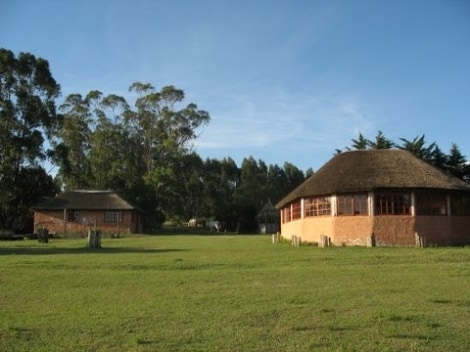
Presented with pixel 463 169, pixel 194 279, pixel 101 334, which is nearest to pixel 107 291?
pixel 194 279

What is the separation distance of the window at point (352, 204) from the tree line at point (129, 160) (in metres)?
22.9

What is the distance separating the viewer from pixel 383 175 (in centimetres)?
3122

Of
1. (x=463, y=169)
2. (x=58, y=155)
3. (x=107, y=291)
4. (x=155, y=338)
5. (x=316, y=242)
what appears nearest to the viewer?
(x=155, y=338)

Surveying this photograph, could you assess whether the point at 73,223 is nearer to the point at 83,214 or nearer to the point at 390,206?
the point at 83,214

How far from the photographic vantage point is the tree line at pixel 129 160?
174 feet

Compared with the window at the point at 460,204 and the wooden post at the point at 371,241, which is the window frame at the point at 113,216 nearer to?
the wooden post at the point at 371,241

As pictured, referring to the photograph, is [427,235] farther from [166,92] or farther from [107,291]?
[166,92]

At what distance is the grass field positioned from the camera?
319 inches

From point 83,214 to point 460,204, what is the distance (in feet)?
123

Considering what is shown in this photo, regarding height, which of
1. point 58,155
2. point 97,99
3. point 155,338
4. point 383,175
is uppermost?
point 97,99

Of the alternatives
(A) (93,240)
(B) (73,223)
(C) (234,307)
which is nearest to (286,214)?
(A) (93,240)

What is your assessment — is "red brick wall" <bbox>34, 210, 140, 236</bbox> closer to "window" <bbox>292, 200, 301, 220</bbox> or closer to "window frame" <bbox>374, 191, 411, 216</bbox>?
"window" <bbox>292, 200, 301, 220</bbox>

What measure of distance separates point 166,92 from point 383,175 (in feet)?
156

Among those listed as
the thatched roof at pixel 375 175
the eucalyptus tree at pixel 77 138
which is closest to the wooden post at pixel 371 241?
the thatched roof at pixel 375 175
